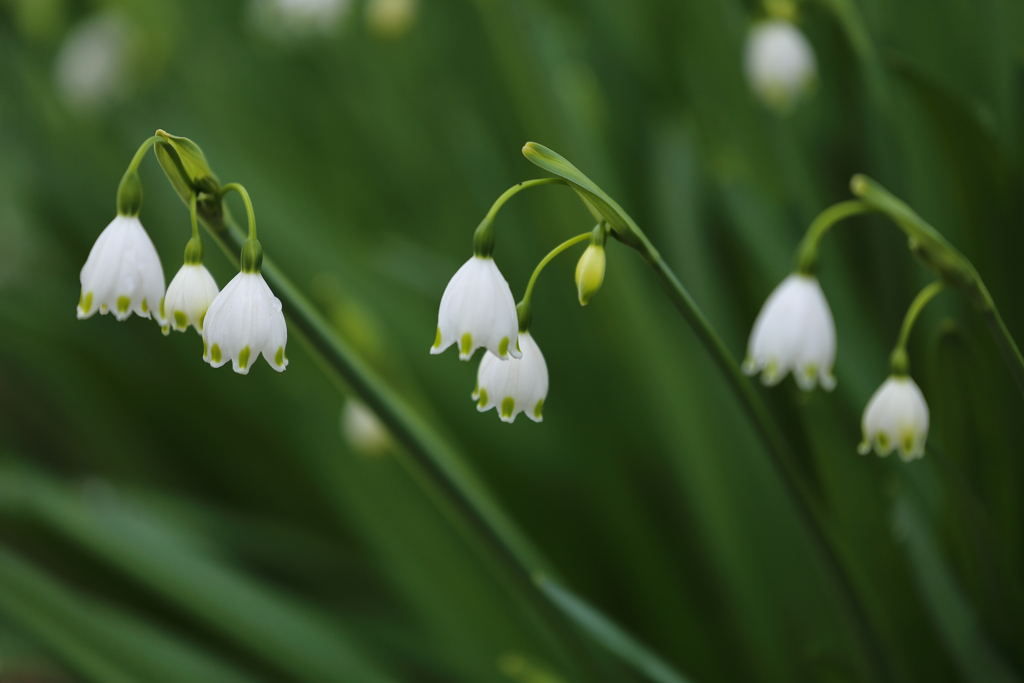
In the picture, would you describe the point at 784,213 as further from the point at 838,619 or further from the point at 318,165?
the point at 318,165

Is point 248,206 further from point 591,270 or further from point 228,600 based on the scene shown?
Answer: point 228,600

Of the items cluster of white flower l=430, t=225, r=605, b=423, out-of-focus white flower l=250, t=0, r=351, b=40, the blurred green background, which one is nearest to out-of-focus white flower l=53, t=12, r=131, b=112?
the blurred green background

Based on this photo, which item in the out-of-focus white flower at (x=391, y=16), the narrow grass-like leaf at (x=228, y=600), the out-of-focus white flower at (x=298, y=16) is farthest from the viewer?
the out-of-focus white flower at (x=298, y=16)

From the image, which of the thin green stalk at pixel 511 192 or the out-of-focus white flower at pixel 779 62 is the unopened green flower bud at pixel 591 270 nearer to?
the thin green stalk at pixel 511 192

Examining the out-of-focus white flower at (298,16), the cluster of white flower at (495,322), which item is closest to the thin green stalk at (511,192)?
the cluster of white flower at (495,322)

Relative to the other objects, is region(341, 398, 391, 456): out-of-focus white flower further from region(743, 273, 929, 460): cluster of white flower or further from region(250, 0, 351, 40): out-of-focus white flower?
region(250, 0, 351, 40): out-of-focus white flower

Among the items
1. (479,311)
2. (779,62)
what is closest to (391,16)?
(779,62)
